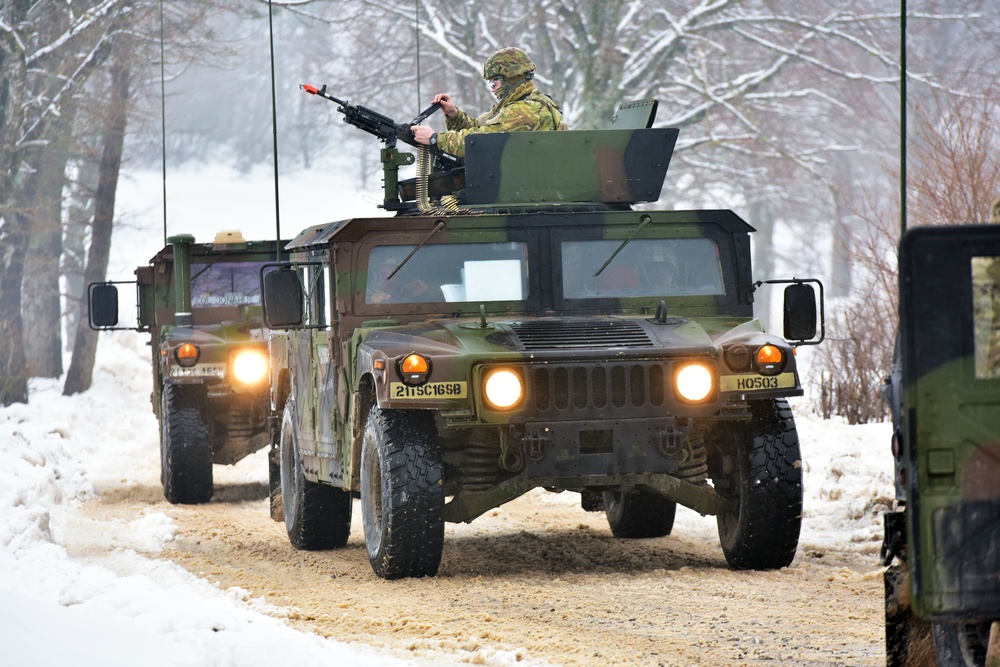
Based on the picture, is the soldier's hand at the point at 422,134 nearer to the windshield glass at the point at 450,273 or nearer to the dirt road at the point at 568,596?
the windshield glass at the point at 450,273

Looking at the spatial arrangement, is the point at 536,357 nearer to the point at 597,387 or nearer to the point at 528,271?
the point at 597,387

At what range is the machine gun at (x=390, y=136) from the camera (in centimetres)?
1023

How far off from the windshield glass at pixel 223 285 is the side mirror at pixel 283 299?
5577 mm

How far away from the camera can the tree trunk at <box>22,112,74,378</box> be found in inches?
1019

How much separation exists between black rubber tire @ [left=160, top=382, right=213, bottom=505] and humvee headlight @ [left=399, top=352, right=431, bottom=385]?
18.7 feet

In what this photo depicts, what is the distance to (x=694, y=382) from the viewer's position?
803 cm

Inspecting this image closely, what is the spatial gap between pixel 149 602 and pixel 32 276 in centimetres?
2235

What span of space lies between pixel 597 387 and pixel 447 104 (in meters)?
3.03

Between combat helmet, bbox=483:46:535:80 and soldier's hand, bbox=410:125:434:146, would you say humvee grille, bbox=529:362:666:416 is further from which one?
combat helmet, bbox=483:46:535:80

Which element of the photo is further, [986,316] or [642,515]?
[642,515]

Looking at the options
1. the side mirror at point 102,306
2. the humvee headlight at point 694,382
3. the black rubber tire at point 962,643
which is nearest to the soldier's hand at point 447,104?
the humvee headlight at point 694,382

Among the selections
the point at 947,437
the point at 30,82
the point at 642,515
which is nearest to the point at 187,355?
the point at 642,515

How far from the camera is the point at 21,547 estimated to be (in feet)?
28.5

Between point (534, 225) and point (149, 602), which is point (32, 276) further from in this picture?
point (149, 602)
